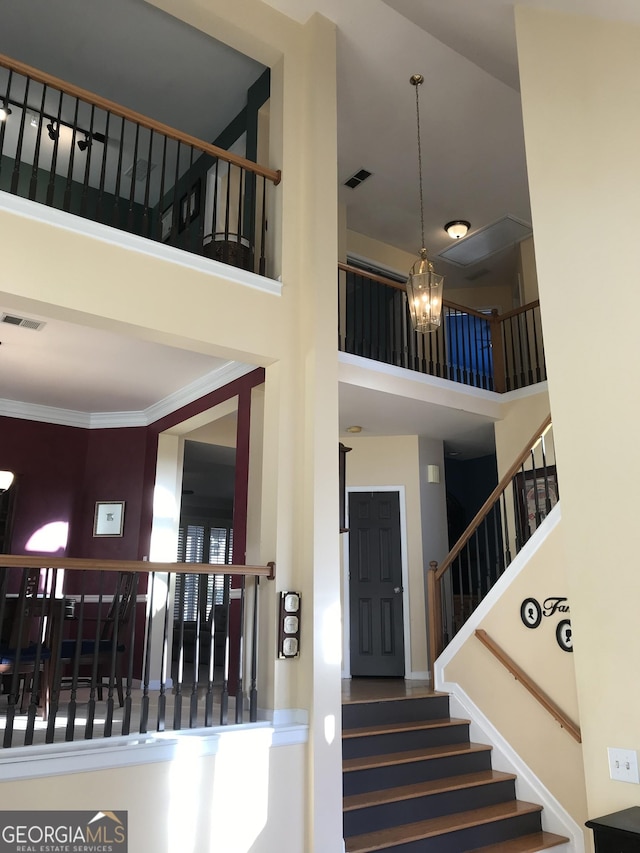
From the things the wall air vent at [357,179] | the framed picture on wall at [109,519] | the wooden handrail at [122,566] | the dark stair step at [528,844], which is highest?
the wall air vent at [357,179]

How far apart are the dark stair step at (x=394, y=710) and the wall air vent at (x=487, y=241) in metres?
5.44

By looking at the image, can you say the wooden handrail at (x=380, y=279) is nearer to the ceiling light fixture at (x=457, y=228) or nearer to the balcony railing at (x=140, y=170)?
the balcony railing at (x=140, y=170)

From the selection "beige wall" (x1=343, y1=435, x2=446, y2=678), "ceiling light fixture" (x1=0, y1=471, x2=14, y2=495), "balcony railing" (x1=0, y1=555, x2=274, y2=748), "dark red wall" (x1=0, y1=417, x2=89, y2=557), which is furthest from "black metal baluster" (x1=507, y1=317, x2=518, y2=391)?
"ceiling light fixture" (x1=0, y1=471, x2=14, y2=495)

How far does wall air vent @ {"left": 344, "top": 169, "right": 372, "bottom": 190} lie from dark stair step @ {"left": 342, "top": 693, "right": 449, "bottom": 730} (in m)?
5.38

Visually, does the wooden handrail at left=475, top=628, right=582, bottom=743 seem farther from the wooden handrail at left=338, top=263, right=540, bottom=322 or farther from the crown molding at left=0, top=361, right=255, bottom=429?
the wooden handrail at left=338, top=263, right=540, bottom=322

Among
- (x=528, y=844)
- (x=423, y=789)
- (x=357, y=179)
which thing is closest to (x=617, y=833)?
(x=423, y=789)

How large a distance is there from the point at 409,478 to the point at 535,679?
3185 millimetres

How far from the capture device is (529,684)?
514 cm

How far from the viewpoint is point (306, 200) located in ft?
16.5

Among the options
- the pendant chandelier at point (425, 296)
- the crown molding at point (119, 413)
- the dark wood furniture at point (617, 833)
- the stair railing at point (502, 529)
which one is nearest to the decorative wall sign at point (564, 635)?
the stair railing at point (502, 529)

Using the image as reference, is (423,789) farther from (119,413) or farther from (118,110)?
(118,110)

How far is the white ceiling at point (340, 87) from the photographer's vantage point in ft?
17.7

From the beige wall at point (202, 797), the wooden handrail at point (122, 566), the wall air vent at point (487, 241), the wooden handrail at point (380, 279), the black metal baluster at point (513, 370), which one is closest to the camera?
the beige wall at point (202, 797)

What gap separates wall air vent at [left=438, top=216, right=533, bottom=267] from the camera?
26.8 ft
